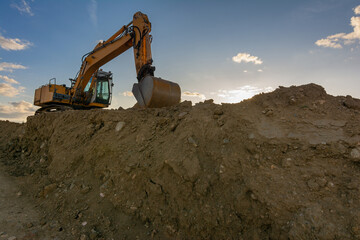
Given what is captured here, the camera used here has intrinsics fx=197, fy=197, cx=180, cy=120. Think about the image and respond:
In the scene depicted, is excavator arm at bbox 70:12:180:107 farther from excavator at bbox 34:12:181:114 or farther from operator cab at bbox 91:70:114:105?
operator cab at bbox 91:70:114:105

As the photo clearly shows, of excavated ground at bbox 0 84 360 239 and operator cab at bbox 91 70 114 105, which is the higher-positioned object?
operator cab at bbox 91 70 114 105

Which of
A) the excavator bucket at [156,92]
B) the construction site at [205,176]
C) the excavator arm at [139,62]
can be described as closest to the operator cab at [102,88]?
the excavator arm at [139,62]

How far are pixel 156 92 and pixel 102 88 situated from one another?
6.63m

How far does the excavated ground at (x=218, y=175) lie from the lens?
2.27m

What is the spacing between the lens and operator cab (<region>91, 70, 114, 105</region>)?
10847 millimetres

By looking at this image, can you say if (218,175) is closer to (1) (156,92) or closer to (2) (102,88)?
(1) (156,92)

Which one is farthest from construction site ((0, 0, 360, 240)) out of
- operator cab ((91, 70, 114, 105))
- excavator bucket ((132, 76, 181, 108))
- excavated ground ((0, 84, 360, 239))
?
operator cab ((91, 70, 114, 105))

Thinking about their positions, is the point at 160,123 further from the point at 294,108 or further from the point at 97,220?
the point at 294,108

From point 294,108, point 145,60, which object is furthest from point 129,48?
point 294,108

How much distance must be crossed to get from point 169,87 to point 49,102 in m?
7.93

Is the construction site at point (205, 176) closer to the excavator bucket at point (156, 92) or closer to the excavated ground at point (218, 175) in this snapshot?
the excavated ground at point (218, 175)

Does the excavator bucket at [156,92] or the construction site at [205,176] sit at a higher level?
the excavator bucket at [156,92]

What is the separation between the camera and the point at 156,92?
5812 mm

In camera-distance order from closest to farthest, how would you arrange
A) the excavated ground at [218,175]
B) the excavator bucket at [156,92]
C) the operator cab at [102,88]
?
1. the excavated ground at [218,175]
2. the excavator bucket at [156,92]
3. the operator cab at [102,88]
